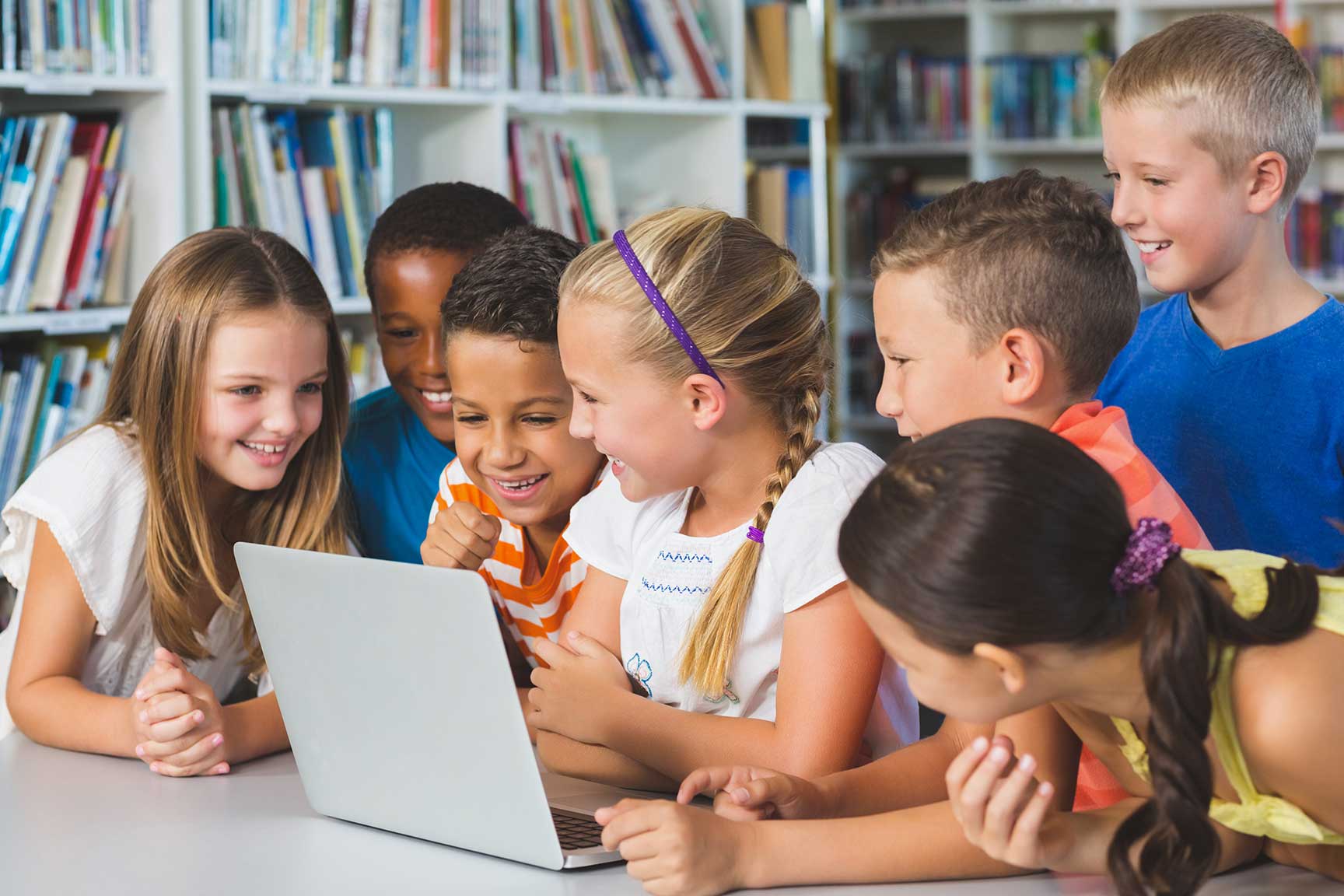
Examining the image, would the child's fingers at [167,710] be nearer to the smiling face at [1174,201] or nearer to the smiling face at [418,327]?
the smiling face at [418,327]

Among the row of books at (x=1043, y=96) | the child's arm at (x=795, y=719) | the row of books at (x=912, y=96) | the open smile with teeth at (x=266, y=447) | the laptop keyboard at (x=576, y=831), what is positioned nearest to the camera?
the laptop keyboard at (x=576, y=831)

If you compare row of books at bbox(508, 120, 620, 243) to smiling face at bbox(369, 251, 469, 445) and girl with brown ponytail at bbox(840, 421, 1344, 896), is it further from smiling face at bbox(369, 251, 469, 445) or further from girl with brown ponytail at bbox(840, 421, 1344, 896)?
girl with brown ponytail at bbox(840, 421, 1344, 896)

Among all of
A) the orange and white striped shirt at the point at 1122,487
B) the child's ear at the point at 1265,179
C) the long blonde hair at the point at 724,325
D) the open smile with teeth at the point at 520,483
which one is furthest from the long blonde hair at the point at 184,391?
the child's ear at the point at 1265,179

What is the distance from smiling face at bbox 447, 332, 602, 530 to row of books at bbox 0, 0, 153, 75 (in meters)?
1.41

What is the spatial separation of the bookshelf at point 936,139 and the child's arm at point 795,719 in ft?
10.8

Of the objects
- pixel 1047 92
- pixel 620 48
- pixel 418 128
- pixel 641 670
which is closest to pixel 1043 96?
pixel 1047 92

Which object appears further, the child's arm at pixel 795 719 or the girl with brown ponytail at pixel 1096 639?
the child's arm at pixel 795 719

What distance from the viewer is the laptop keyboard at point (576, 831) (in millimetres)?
1098

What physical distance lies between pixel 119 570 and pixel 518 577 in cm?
44

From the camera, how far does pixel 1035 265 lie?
1.26 meters

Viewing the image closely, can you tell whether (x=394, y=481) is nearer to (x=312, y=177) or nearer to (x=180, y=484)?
(x=180, y=484)

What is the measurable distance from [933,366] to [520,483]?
1.64 feet

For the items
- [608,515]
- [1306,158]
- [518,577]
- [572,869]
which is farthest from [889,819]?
[1306,158]

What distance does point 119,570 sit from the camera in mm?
1601
